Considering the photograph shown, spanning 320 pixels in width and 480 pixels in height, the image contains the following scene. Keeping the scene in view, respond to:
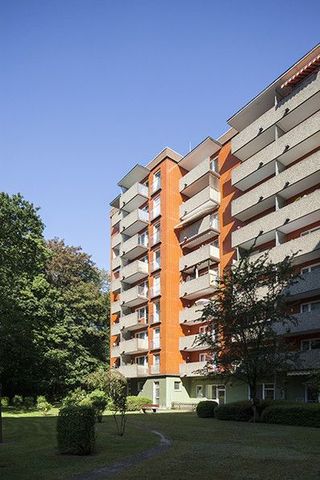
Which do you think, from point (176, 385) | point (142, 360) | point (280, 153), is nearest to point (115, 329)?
point (142, 360)

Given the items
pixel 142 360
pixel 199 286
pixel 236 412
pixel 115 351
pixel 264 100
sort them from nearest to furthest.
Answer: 1. pixel 236 412
2. pixel 264 100
3. pixel 199 286
4. pixel 142 360
5. pixel 115 351

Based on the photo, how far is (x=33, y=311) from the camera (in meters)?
47.9

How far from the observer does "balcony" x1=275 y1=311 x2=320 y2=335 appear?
29875mm

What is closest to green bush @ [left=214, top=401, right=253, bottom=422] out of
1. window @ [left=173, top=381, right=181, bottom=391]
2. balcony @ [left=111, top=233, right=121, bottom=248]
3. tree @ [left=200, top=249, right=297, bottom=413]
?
tree @ [left=200, top=249, right=297, bottom=413]

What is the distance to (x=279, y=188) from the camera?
34.8 metres

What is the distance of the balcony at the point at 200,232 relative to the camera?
42531 mm

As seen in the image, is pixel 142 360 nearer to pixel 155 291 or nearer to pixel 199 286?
pixel 155 291

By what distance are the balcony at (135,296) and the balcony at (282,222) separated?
46.3 feet

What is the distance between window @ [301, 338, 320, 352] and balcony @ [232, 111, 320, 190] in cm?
1337

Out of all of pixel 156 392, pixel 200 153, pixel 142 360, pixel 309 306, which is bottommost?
pixel 156 392

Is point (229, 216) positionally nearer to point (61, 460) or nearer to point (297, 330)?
point (297, 330)

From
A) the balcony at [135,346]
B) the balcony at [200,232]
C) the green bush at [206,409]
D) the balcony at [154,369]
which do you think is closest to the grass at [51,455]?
the green bush at [206,409]

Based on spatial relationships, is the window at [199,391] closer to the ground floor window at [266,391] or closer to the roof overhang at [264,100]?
the ground floor window at [266,391]

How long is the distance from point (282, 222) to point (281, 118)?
791 cm
